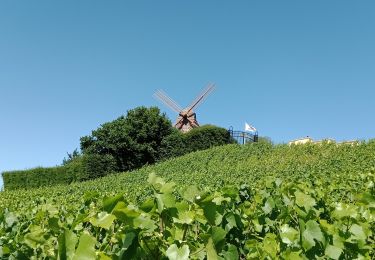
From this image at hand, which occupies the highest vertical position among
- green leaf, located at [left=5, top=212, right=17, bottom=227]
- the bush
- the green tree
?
the green tree

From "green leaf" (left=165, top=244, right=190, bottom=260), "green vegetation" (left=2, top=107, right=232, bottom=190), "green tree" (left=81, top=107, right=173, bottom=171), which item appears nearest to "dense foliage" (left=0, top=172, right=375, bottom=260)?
"green leaf" (left=165, top=244, right=190, bottom=260)

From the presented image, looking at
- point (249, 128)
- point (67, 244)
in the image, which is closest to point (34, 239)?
point (67, 244)

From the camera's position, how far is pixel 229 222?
2.55 meters

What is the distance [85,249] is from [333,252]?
1205 millimetres

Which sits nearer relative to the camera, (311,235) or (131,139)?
(311,235)

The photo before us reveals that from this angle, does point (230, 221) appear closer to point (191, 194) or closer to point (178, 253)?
point (191, 194)

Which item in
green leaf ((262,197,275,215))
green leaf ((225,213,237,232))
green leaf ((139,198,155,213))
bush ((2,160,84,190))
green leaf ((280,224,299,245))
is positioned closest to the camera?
green leaf ((139,198,155,213))

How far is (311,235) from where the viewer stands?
2.10m

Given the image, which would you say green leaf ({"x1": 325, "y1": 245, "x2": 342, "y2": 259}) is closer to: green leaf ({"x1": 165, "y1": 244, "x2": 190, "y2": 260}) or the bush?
green leaf ({"x1": 165, "y1": 244, "x2": 190, "y2": 260})

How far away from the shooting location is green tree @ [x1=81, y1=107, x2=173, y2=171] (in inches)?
1630

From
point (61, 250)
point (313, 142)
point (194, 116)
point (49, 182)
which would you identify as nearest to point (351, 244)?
point (61, 250)

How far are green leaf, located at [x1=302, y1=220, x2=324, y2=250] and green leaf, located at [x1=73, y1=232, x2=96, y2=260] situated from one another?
1.10 metres

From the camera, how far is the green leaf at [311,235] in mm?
2094

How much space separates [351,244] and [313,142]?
3046 centimetres
